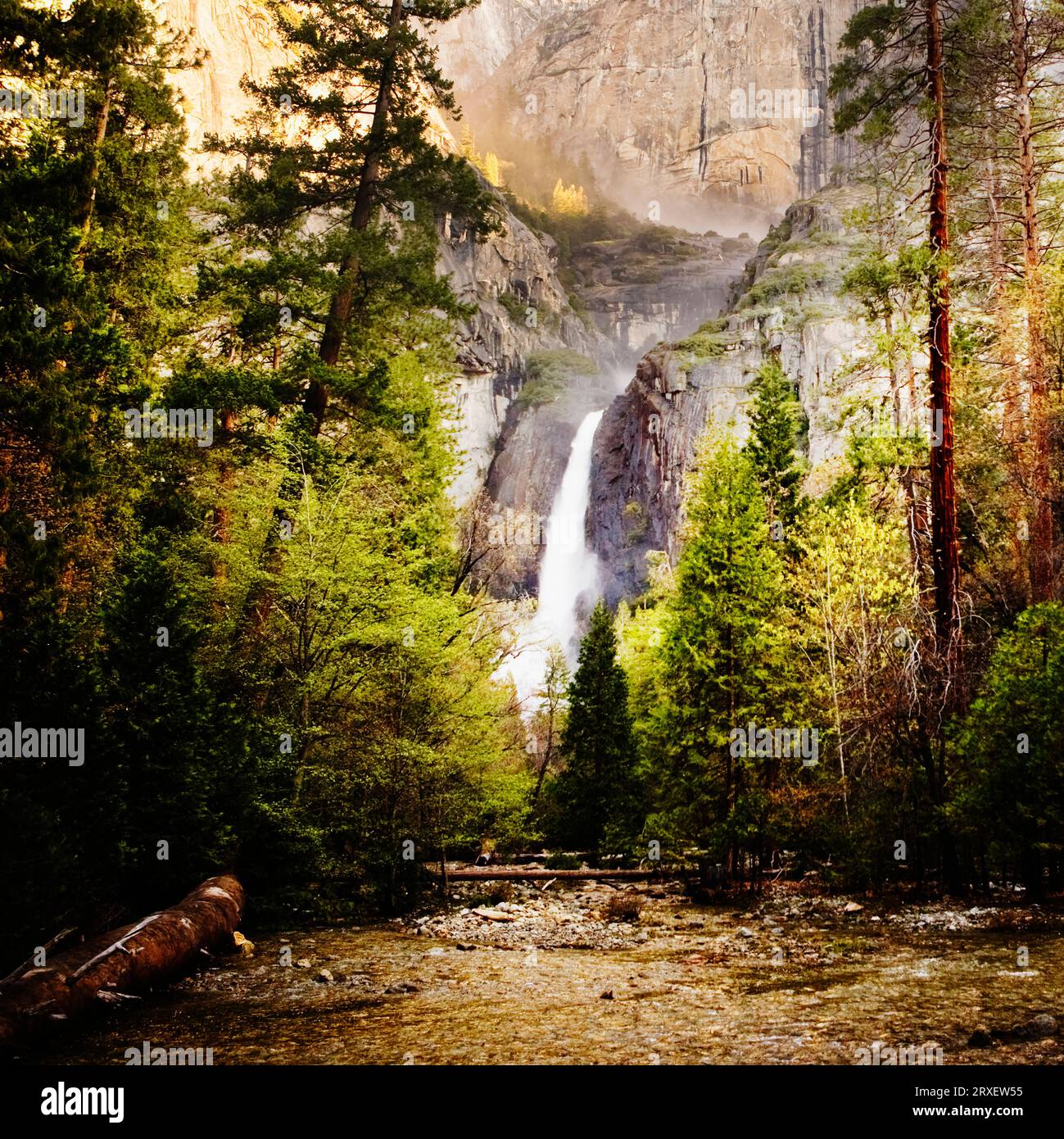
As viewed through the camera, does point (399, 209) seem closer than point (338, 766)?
No

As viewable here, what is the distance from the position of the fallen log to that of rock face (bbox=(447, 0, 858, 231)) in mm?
183465

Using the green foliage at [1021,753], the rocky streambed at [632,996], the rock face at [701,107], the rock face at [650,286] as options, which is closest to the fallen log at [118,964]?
the rocky streambed at [632,996]

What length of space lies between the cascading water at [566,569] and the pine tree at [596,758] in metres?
38.4

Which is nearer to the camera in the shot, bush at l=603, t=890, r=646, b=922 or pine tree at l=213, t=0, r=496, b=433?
bush at l=603, t=890, r=646, b=922

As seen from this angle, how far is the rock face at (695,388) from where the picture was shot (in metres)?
66.0

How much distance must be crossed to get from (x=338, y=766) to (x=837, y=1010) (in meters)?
9.70

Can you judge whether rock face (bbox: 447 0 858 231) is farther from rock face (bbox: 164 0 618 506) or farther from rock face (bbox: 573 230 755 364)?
rock face (bbox: 164 0 618 506)

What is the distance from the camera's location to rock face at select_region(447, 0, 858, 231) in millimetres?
170375

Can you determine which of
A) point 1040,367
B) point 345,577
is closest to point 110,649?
point 345,577

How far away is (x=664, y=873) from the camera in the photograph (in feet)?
68.2

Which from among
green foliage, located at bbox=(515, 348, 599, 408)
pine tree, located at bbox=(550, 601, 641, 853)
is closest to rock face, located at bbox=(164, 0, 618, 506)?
green foliage, located at bbox=(515, 348, 599, 408)

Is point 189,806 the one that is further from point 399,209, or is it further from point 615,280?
point 615,280

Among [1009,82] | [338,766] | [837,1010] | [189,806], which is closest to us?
[837,1010]

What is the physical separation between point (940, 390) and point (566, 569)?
66477 mm
